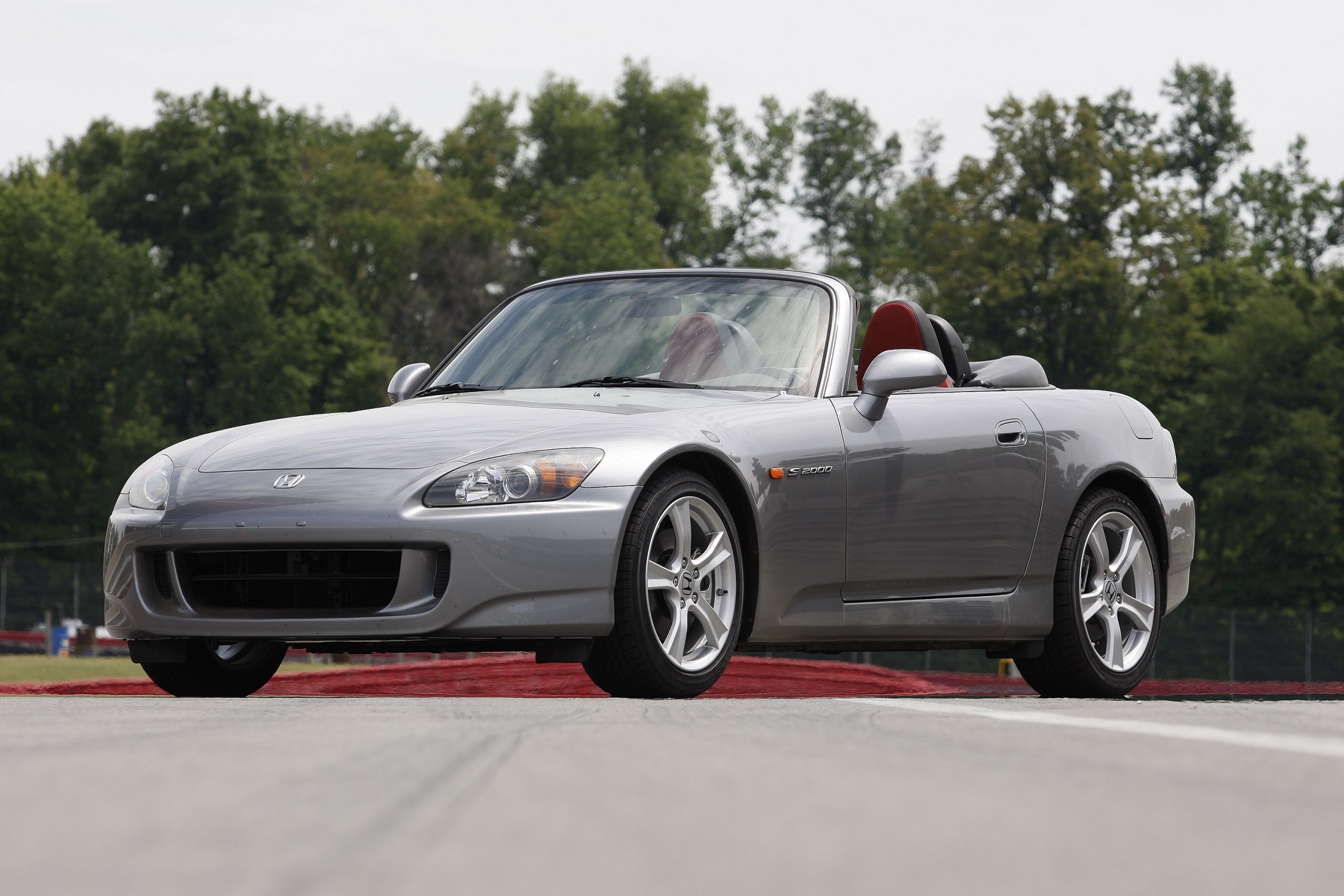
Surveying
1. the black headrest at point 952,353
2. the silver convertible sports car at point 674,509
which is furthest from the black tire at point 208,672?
the black headrest at point 952,353

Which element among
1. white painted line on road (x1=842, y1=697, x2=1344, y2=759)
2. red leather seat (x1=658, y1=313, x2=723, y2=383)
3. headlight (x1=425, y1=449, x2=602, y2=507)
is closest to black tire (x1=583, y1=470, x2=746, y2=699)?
headlight (x1=425, y1=449, x2=602, y2=507)

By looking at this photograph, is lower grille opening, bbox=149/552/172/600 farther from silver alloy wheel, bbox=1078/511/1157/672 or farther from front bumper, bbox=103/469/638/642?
silver alloy wheel, bbox=1078/511/1157/672

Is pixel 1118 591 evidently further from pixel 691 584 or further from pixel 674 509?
pixel 674 509

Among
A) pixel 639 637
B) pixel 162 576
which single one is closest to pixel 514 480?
pixel 639 637

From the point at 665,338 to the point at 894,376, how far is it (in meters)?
1.07

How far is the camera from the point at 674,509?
6.55 m

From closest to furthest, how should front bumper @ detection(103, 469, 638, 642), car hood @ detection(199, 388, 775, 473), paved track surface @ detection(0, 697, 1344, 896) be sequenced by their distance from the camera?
paved track surface @ detection(0, 697, 1344, 896) < front bumper @ detection(103, 469, 638, 642) < car hood @ detection(199, 388, 775, 473)

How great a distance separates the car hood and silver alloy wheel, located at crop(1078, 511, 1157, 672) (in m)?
1.75

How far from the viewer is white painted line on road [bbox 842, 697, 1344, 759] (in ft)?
13.9

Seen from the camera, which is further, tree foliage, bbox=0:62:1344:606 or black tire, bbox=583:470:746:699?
tree foliage, bbox=0:62:1344:606

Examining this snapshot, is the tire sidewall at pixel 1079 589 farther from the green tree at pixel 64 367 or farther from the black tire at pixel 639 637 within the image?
the green tree at pixel 64 367

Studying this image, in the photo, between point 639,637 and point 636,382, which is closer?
point 639,637

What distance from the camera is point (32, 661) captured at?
28.7 metres

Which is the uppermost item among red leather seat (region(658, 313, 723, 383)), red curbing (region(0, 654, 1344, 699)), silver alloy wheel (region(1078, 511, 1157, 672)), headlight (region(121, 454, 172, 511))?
red leather seat (region(658, 313, 723, 383))
